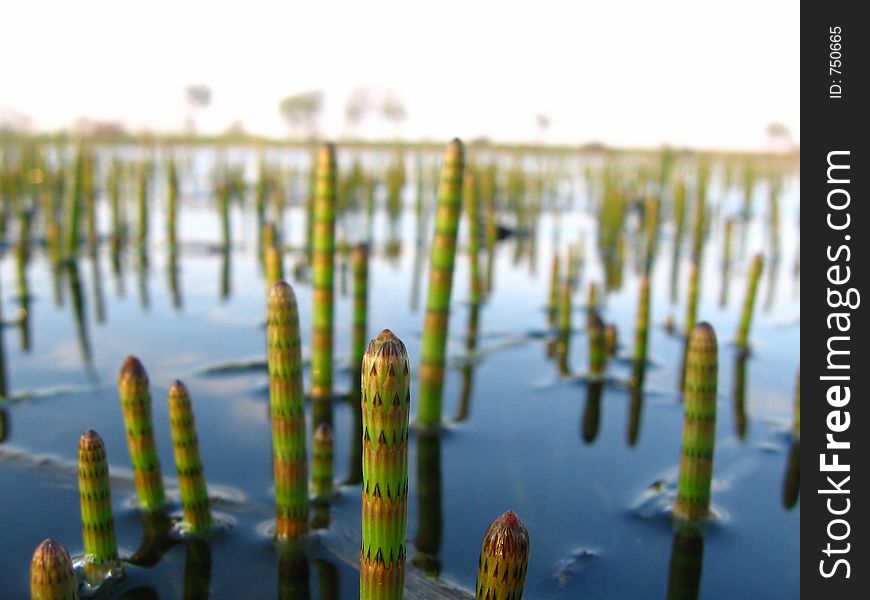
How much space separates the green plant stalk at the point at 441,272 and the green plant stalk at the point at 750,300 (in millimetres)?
2586

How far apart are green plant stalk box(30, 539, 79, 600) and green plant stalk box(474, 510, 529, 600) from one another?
3.61 feet

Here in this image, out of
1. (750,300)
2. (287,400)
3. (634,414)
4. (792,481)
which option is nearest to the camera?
(287,400)

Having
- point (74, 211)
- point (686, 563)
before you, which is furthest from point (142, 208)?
point (686, 563)

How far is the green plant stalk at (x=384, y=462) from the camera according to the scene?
73.2 inches

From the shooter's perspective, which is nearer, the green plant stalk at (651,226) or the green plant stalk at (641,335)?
the green plant stalk at (641,335)

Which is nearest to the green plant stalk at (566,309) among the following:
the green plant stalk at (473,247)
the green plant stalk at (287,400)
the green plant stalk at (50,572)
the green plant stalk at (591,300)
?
the green plant stalk at (591,300)

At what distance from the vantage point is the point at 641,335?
18.0ft

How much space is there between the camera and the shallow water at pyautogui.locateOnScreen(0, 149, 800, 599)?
9.94 feet

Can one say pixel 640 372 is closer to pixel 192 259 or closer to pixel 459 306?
pixel 459 306

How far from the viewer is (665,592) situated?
2969mm

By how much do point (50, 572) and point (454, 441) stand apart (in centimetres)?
267

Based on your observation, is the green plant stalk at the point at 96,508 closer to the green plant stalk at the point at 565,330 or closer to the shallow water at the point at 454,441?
the shallow water at the point at 454,441

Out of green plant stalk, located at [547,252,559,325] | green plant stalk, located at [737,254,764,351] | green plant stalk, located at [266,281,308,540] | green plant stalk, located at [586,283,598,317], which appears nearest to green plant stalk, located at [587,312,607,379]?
green plant stalk, located at [737,254,764,351]

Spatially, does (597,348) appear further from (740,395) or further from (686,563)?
(686,563)
